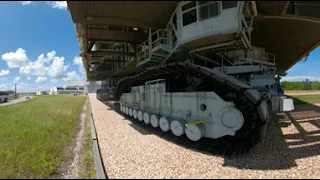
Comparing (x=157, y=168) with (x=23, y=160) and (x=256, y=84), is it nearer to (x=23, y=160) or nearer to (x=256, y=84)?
(x=23, y=160)

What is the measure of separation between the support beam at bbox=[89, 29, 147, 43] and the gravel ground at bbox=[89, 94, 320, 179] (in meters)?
8.54

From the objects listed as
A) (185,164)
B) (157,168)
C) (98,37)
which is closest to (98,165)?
(157,168)

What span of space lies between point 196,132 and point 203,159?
1.07 meters

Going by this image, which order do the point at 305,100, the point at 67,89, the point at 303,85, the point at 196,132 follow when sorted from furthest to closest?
the point at 67,89, the point at 303,85, the point at 305,100, the point at 196,132

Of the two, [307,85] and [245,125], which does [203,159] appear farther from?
[307,85]

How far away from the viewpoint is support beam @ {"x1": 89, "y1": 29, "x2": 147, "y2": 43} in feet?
50.6

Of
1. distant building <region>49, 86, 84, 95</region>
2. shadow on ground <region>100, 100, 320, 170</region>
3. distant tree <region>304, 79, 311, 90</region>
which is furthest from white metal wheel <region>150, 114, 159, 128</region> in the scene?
distant building <region>49, 86, 84, 95</region>

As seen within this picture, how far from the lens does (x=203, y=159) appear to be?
20.8 ft

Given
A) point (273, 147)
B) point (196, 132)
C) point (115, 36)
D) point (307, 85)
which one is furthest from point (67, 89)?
point (273, 147)

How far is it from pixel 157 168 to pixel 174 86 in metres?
5.09

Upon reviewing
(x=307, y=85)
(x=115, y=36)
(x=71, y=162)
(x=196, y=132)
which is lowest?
(x=71, y=162)

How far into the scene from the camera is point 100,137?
9.17 metres

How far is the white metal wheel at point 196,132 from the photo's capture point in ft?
23.5

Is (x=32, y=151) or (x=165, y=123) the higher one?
(x=165, y=123)
